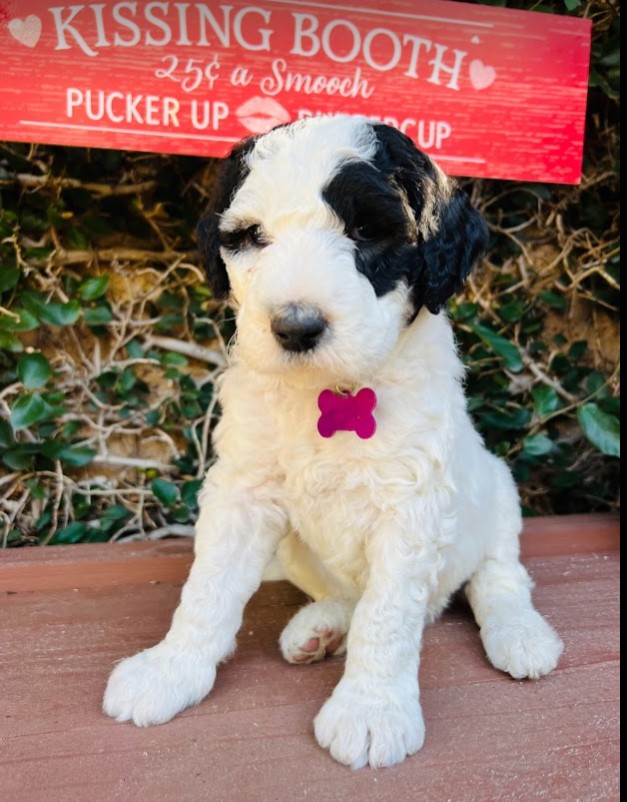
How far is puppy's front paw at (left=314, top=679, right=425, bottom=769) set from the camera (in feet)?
4.96

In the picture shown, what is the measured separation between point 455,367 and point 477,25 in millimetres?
1336

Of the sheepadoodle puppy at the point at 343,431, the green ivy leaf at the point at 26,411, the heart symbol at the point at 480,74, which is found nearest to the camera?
the sheepadoodle puppy at the point at 343,431

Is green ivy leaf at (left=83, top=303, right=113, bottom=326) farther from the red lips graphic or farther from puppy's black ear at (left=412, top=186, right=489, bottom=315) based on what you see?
puppy's black ear at (left=412, top=186, right=489, bottom=315)

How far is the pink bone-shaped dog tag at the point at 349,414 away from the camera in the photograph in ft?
5.56

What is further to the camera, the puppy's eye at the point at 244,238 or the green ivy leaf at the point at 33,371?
the green ivy leaf at the point at 33,371

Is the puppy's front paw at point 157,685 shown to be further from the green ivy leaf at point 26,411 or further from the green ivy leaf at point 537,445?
the green ivy leaf at point 537,445

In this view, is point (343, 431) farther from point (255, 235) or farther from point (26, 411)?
point (26, 411)

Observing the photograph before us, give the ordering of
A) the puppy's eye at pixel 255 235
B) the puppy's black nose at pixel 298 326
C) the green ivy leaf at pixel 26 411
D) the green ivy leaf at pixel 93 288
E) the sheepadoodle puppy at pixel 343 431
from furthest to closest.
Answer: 1. the green ivy leaf at pixel 93 288
2. the green ivy leaf at pixel 26 411
3. the puppy's eye at pixel 255 235
4. the sheepadoodle puppy at pixel 343 431
5. the puppy's black nose at pixel 298 326

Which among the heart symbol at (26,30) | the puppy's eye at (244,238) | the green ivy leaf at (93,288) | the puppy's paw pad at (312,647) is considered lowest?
the puppy's paw pad at (312,647)

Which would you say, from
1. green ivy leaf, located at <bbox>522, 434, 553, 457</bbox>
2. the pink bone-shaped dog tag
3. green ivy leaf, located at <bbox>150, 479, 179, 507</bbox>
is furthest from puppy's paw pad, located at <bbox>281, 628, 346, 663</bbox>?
green ivy leaf, located at <bbox>522, 434, 553, 457</bbox>

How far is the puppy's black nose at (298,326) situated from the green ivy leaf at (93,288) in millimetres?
1689

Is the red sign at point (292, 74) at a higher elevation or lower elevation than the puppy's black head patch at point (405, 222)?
higher

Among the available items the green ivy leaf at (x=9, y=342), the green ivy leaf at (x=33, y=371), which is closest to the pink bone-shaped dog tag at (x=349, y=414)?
the green ivy leaf at (x=33, y=371)

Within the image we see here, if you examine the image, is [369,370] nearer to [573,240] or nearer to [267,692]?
[267,692]
